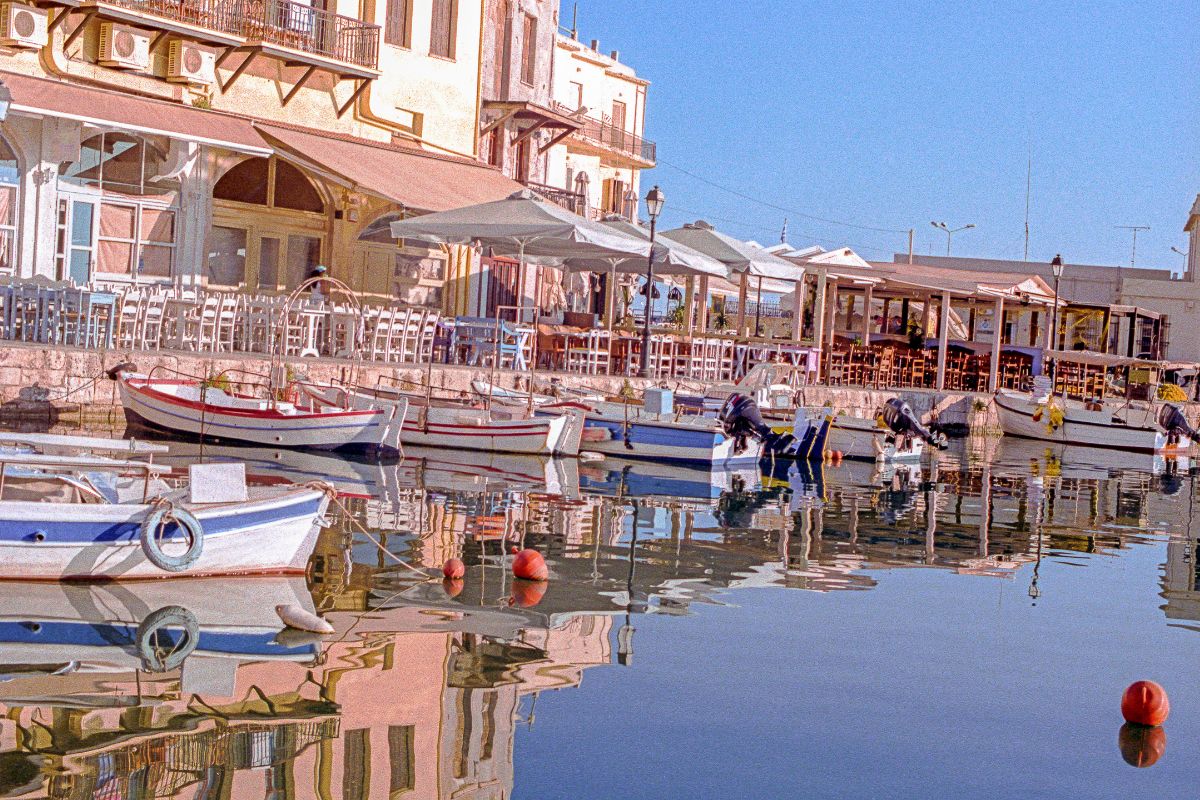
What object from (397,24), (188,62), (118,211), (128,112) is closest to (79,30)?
(128,112)

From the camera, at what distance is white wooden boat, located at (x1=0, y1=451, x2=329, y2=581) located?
30.5 ft

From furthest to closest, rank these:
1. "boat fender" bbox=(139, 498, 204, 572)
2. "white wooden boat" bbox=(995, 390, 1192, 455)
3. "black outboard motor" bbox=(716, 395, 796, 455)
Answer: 1. "white wooden boat" bbox=(995, 390, 1192, 455)
2. "black outboard motor" bbox=(716, 395, 796, 455)
3. "boat fender" bbox=(139, 498, 204, 572)

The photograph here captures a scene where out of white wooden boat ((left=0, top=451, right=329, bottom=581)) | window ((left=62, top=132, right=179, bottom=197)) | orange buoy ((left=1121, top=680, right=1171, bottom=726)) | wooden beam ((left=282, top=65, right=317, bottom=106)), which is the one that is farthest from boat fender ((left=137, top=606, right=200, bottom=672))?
wooden beam ((left=282, top=65, right=317, bottom=106))

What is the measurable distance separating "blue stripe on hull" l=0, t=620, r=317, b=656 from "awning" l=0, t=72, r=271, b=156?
41.2ft

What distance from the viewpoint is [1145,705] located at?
7.79 m

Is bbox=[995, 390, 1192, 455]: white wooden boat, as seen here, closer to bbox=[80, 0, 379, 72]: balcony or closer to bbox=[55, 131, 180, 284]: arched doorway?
bbox=[80, 0, 379, 72]: balcony

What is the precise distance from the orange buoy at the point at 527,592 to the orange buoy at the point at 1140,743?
3.63 m

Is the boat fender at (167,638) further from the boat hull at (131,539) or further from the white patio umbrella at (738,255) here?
the white patio umbrella at (738,255)

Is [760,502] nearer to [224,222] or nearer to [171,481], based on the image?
[171,481]

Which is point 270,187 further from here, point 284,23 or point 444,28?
point 444,28

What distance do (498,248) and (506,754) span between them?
58.8 feet

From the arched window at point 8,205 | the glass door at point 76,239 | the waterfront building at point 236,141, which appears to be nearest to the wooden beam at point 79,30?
the waterfront building at point 236,141

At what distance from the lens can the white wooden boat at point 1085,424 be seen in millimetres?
31797

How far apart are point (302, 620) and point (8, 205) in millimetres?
14919
